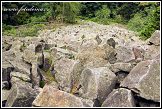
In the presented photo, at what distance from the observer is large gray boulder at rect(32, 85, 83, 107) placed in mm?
11336

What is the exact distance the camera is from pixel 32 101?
12141 millimetres

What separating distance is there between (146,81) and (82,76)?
2506 millimetres

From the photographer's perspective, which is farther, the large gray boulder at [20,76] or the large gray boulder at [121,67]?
the large gray boulder at [121,67]

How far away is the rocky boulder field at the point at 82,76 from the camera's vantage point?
39.2 feet

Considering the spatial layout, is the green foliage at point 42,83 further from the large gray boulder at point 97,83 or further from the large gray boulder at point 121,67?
the large gray boulder at point 121,67

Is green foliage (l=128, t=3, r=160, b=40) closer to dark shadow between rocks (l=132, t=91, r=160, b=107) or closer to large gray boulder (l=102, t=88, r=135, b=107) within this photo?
dark shadow between rocks (l=132, t=91, r=160, b=107)

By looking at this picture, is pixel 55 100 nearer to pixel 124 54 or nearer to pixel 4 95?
pixel 4 95

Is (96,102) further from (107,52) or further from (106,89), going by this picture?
(107,52)

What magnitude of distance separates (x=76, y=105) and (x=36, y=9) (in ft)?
79.7

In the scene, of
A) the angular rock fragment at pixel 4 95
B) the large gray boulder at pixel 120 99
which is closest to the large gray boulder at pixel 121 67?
the large gray boulder at pixel 120 99

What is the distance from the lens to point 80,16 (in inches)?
1581

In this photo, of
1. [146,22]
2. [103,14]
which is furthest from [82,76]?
[103,14]

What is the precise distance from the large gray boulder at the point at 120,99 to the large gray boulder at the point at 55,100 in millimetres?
1220

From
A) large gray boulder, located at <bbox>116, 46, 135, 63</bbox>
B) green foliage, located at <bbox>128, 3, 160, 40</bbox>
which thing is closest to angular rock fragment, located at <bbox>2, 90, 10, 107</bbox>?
large gray boulder, located at <bbox>116, 46, 135, 63</bbox>
